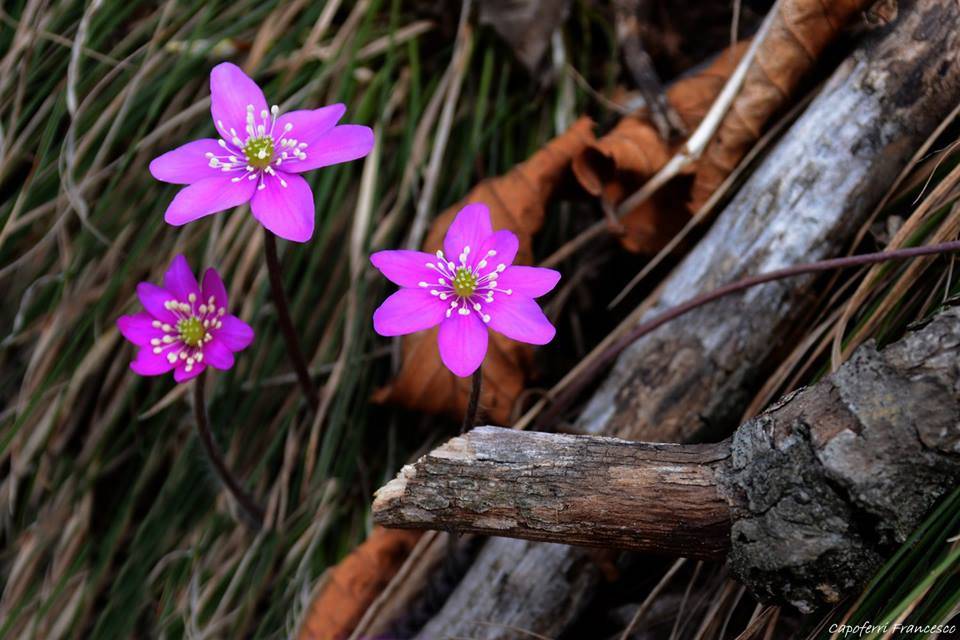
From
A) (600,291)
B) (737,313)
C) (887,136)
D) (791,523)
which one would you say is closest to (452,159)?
(600,291)

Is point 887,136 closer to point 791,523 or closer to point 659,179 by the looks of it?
point 659,179

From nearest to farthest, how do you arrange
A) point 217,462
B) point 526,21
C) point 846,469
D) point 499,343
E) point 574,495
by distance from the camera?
point 846,469 → point 574,495 → point 217,462 → point 499,343 → point 526,21

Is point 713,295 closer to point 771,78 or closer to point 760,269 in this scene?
point 760,269

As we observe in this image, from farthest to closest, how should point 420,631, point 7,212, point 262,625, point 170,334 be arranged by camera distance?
point 7,212
point 262,625
point 420,631
point 170,334

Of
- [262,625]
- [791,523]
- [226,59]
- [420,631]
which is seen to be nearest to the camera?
[791,523]

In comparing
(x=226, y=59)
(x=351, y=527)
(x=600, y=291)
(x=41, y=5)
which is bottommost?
(x=351, y=527)

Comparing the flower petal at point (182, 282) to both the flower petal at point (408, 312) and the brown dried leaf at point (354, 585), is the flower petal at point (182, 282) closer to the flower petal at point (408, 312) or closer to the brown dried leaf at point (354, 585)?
the flower petal at point (408, 312)

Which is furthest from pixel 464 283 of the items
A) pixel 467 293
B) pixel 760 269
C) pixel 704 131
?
pixel 704 131

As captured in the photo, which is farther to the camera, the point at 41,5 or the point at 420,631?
the point at 41,5
